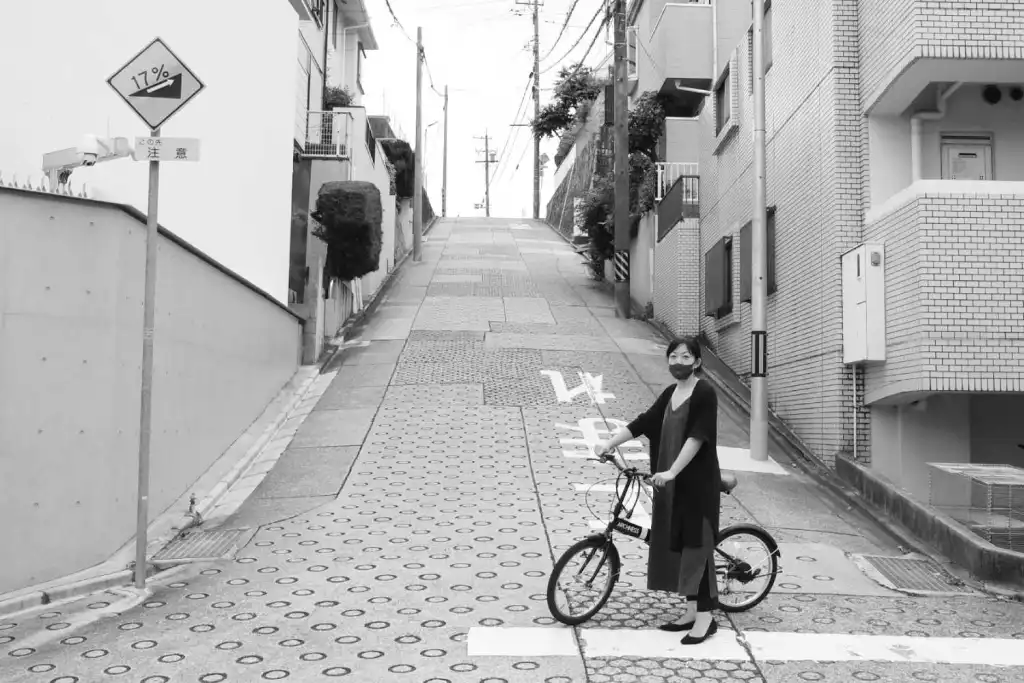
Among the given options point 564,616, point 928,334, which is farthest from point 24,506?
point 928,334

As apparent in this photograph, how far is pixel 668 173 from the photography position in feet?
77.1

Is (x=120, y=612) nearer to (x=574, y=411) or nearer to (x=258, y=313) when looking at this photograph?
(x=258, y=313)

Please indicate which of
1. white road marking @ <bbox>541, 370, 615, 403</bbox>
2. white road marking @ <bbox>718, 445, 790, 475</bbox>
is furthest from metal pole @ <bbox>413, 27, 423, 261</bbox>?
white road marking @ <bbox>718, 445, 790, 475</bbox>

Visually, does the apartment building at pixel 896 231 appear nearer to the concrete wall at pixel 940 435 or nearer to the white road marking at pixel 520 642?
the concrete wall at pixel 940 435

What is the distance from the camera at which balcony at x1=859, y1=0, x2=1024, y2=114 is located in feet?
31.2

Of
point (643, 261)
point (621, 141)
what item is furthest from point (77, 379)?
point (643, 261)

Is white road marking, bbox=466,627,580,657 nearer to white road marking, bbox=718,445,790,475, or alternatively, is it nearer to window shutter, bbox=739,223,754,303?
white road marking, bbox=718,445,790,475

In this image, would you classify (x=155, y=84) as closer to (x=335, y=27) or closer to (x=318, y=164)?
(x=318, y=164)

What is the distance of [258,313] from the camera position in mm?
12750

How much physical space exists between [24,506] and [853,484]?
8049 millimetres

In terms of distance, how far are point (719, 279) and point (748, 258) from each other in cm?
197

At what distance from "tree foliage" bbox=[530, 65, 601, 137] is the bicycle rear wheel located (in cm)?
2826

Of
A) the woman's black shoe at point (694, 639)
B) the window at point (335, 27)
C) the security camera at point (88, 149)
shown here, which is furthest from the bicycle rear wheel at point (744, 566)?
the window at point (335, 27)

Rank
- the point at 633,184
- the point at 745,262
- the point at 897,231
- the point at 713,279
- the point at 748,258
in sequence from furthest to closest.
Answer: the point at 633,184
the point at 713,279
the point at 745,262
the point at 748,258
the point at 897,231
